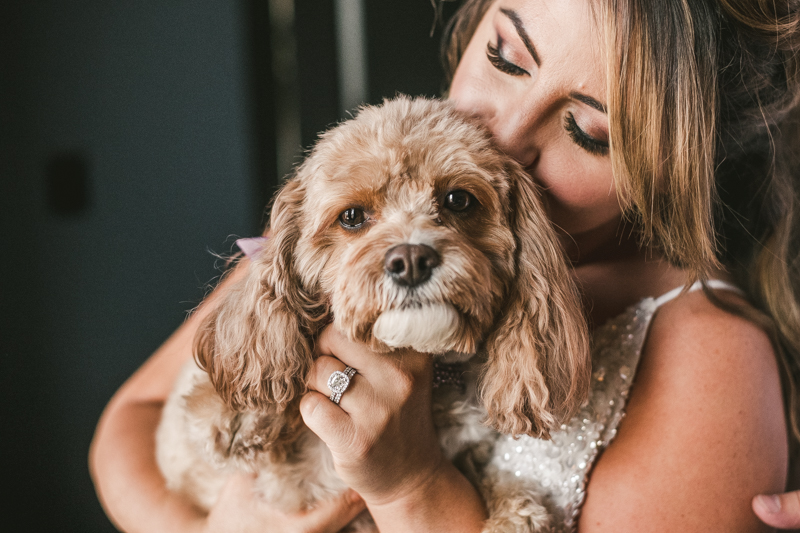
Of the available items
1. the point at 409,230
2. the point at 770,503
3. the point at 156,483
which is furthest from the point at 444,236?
the point at 156,483

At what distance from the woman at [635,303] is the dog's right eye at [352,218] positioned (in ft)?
0.79

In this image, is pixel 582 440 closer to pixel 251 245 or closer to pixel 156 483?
pixel 251 245

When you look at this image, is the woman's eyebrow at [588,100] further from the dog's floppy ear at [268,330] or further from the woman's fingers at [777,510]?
the woman's fingers at [777,510]

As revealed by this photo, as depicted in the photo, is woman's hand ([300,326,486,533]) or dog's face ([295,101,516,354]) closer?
dog's face ([295,101,516,354])

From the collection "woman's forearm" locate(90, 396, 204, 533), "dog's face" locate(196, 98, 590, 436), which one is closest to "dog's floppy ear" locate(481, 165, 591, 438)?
"dog's face" locate(196, 98, 590, 436)

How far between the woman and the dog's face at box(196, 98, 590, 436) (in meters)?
0.10

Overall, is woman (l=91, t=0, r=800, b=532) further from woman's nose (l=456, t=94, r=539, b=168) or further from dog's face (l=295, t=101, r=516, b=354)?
dog's face (l=295, t=101, r=516, b=354)

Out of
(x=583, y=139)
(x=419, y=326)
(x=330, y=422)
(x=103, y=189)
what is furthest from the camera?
(x=103, y=189)

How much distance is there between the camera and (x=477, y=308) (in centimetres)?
100

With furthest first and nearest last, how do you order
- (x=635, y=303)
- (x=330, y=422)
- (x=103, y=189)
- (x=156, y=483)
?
(x=103, y=189)
(x=156, y=483)
(x=635, y=303)
(x=330, y=422)

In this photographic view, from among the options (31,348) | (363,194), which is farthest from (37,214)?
(363,194)

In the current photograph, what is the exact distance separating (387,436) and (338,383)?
145mm

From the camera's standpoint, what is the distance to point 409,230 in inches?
40.1

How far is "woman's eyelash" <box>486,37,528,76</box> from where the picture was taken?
3.89 ft
